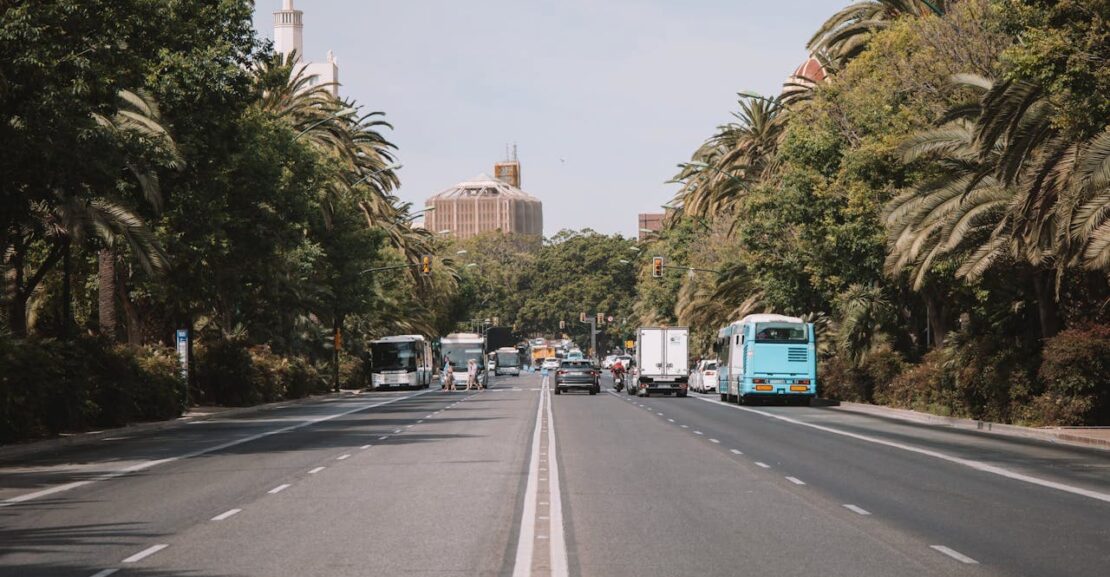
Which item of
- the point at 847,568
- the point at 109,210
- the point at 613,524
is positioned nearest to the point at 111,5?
the point at 109,210

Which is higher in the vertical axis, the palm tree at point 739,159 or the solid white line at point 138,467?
the palm tree at point 739,159

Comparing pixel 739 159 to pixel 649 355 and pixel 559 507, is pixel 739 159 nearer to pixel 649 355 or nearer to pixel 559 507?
pixel 649 355

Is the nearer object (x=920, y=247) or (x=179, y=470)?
(x=179, y=470)

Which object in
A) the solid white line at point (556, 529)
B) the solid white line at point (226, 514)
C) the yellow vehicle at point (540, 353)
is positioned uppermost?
the yellow vehicle at point (540, 353)

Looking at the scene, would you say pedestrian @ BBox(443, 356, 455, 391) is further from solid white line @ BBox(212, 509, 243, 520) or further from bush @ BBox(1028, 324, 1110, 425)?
solid white line @ BBox(212, 509, 243, 520)

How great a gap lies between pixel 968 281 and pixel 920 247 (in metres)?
3.17

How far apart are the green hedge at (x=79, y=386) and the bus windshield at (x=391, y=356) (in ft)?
143

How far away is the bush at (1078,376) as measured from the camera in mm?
33406

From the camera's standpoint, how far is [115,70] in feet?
96.6

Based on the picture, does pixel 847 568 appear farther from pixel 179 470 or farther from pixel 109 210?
pixel 109 210

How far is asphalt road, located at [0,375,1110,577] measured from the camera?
12320 mm

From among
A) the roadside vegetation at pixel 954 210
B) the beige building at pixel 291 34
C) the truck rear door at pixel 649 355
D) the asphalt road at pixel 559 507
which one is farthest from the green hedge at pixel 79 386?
the beige building at pixel 291 34

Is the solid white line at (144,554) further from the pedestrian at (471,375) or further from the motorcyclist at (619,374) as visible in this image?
the motorcyclist at (619,374)

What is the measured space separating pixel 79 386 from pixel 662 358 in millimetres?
39763
